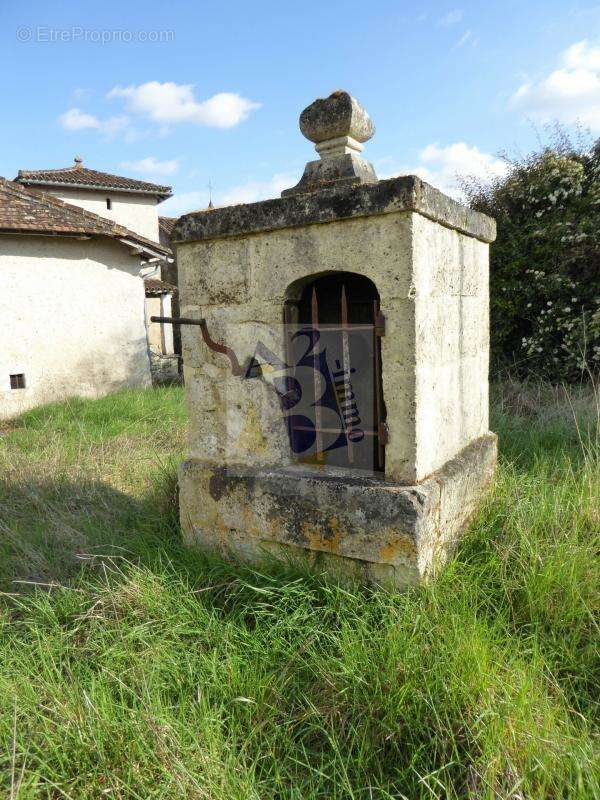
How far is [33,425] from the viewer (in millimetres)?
7758

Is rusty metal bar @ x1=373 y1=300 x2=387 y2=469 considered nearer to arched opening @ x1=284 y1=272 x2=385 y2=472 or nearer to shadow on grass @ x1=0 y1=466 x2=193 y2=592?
arched opening @ x1=284 y1=272 x2=385 y2=472

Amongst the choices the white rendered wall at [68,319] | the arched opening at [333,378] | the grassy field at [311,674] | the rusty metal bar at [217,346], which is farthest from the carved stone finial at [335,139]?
→ the white rendered wall at [68,319]

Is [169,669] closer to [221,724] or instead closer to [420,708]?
[221,724]

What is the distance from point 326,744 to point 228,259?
6.96ft

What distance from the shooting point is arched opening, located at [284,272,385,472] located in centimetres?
270

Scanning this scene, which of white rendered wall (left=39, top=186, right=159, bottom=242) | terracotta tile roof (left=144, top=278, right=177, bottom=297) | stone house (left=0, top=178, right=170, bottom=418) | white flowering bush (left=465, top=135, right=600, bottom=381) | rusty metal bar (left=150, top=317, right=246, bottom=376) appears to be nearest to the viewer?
rusty metal bar (left=150, top=317, right=246, bottom=376)

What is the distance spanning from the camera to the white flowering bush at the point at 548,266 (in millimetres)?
6934

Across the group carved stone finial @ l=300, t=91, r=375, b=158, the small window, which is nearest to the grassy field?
carved stone finial @ l=300, t=91, r=375, b=158

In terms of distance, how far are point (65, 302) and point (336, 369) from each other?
29.3 feet

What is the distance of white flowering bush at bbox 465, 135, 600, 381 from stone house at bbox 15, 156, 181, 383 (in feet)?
40.1

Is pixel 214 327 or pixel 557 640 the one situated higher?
pixel 214 327

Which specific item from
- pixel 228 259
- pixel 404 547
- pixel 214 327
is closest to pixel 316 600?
pixel 404 547

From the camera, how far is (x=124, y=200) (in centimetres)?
2070

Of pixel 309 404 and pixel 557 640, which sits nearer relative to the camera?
pixel 557 640
